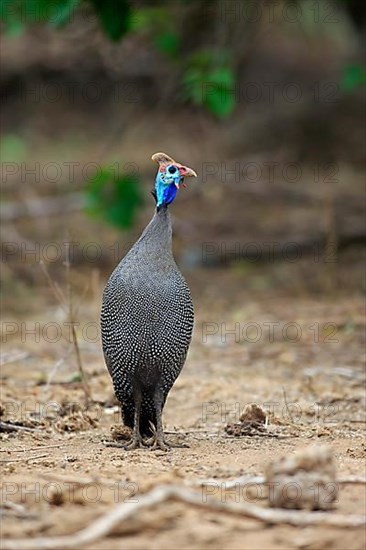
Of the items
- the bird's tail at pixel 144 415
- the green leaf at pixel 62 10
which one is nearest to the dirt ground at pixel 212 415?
the bird's tail at pixel 144 415

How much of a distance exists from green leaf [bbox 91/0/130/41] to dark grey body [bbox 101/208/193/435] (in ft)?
7.16

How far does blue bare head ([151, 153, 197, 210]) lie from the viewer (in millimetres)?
4863

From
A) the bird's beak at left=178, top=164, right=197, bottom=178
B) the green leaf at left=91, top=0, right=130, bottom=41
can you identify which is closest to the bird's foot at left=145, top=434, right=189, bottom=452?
the bird's beak at left=178, top=164, right=197, bottom=178

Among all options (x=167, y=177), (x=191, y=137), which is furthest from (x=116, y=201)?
(x=191, y=137)

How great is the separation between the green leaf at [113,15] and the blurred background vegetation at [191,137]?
0.03 ft

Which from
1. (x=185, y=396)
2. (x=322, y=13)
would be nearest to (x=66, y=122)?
(x=322, y=13)

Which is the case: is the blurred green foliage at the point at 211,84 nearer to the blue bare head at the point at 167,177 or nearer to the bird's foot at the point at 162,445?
the blue bare head at the point at 167,177

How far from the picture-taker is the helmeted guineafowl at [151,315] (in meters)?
4.77

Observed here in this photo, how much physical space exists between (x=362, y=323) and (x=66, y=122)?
9895mm

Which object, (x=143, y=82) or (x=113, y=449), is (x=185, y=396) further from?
(x=143, y=82)

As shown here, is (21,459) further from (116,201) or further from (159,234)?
(116,201)

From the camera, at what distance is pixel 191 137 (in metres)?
15.8

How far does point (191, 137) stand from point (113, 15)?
911 cm

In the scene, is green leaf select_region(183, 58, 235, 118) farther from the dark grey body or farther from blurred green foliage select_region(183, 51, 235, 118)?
the dark grey body
